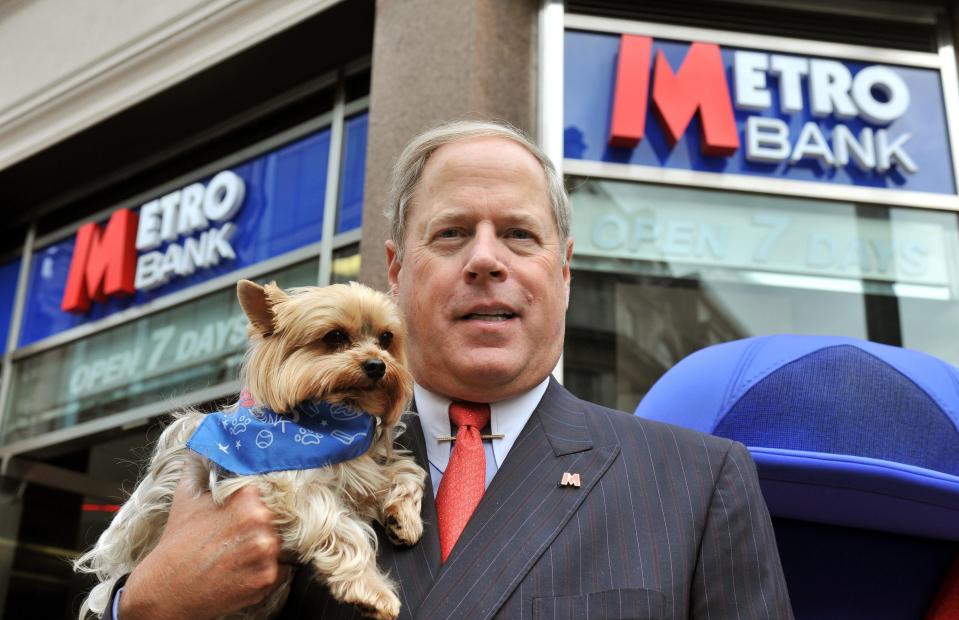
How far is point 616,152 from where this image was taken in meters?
8.36

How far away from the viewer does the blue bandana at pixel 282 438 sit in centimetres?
269

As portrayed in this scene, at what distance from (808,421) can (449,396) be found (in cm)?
114

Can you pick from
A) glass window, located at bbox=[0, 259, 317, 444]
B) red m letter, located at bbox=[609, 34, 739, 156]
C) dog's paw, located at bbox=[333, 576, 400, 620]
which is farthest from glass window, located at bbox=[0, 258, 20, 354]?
dog's paw, located at bbox=[333, 576, 400, 620]

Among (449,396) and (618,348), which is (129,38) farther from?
(449,396)

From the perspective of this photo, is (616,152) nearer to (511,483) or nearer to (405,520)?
(511,483)

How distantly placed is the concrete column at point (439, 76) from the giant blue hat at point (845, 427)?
4.45 metres

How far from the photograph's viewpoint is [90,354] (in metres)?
11.4

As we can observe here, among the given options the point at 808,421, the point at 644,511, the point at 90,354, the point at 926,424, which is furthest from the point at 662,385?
the point at 90,354

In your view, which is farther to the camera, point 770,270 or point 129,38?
point 129,38

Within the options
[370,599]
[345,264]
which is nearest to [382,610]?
[370,599]

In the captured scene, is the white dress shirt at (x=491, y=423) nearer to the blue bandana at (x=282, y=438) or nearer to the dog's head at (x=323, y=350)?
the dog's head at (x=323, y=350)

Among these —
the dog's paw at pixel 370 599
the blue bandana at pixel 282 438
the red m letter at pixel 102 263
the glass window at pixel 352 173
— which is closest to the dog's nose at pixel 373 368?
the blue bandana at pixel 282 438

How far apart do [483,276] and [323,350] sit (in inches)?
19.9

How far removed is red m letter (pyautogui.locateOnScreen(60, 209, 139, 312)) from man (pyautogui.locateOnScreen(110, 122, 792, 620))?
837 cm
